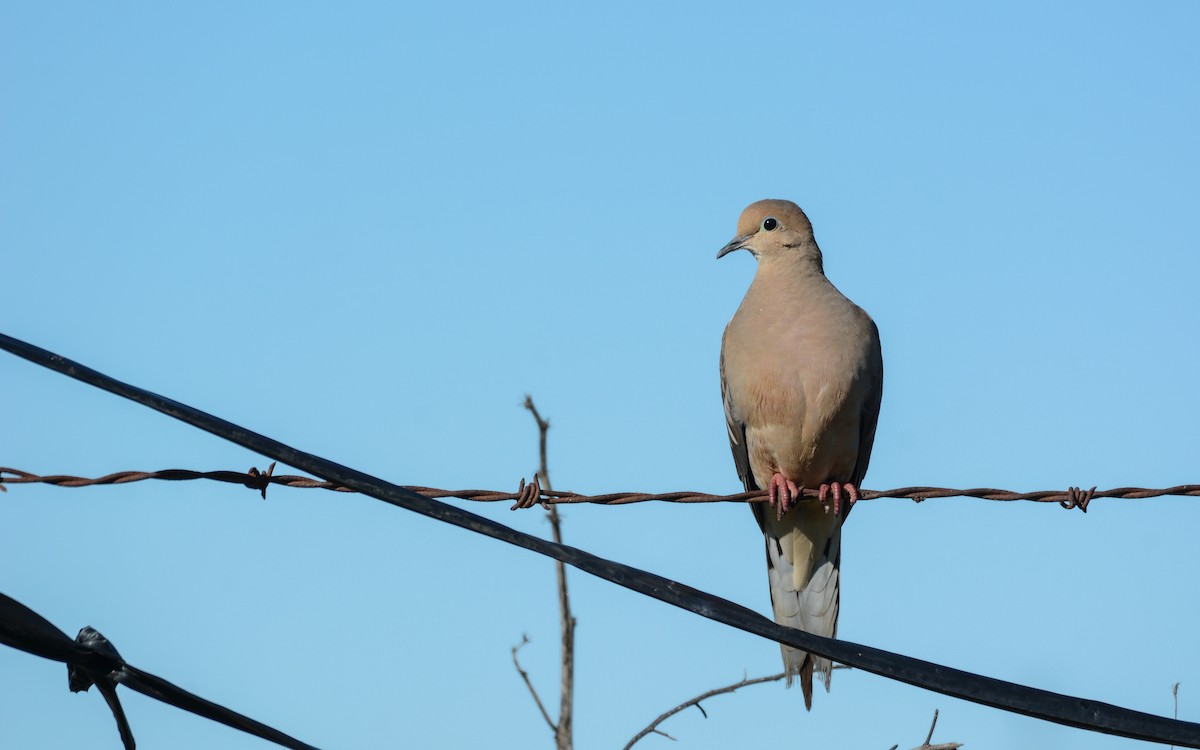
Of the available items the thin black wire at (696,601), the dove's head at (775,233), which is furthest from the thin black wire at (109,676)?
the dove's head at (775,233)

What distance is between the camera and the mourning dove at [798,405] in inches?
201

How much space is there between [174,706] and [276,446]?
1.80ft

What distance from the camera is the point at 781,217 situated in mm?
5812

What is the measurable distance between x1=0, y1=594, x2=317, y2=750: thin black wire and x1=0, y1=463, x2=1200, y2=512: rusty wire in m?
0.51

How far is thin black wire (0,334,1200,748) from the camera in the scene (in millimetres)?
2791

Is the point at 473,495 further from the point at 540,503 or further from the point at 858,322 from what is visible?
the point at 858,322

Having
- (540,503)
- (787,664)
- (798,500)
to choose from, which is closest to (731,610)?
(540,503)

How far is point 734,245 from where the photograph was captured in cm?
593

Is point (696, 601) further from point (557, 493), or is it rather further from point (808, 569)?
point (808, 569)

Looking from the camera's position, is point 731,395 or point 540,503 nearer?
point 540,503

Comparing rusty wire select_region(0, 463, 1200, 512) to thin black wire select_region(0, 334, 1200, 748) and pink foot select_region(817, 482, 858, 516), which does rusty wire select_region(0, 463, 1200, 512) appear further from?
pink foot select_region(817, 482, 858, 516)

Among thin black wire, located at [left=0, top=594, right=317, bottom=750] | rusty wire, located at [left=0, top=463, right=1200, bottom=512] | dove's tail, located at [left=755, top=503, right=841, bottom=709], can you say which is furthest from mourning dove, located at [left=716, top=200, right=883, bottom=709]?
thin black wire, located at [left=0, top=594, right=317, bottom=750]

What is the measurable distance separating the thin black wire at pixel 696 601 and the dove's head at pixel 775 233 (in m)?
2.98

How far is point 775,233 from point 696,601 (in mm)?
3111
